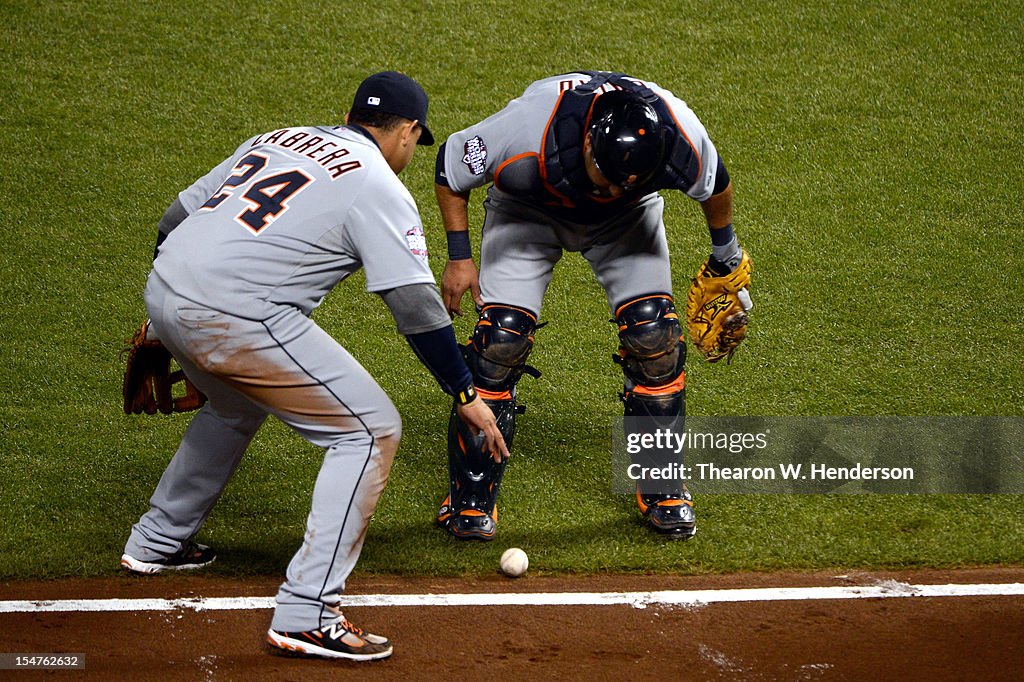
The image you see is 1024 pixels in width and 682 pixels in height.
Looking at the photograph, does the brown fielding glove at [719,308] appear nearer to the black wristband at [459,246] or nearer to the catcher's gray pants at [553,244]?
the catcher's gray pants at [553,244]

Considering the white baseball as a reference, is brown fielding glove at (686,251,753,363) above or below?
above

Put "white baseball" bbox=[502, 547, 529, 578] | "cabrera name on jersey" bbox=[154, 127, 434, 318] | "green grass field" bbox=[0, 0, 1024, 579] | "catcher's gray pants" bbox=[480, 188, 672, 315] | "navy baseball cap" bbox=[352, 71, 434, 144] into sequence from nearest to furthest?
"cabrera name on jersey" bbox=[154, 127, 434, 318] < "navy baseball cap" bbox=[352, 71, 434, 144] < "white baseball" bbox=[502, 547, 529, 578] < "catcher's gray pants" bbox=[480, 188, 672, 315] < "green grass field" bbox=[0, 0, 1024, 579]

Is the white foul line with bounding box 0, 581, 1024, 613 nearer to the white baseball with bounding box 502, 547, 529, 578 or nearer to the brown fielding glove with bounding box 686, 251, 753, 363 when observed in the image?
the white baseball with bounding box 502, 547, 529, 578

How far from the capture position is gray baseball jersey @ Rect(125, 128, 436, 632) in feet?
14.0

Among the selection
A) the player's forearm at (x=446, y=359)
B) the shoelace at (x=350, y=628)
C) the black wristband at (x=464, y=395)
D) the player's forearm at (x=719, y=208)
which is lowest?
the shoelace at (x=350, y=628)

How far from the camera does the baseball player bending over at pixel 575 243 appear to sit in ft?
16.5

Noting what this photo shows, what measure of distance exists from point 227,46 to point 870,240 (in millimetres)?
5405

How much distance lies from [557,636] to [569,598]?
314mm

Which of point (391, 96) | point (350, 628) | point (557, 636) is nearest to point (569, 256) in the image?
point (391, 96)

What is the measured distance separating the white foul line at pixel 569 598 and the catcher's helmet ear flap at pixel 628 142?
5.50 feet

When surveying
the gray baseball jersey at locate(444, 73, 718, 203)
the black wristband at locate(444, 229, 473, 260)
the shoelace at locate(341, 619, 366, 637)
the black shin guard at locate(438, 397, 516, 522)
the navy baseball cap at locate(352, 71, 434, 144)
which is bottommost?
the shoelace at locate(341, 619, 366, 637)

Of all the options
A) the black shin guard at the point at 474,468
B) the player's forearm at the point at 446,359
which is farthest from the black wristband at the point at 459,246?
the player's forearm at the point at 446,359

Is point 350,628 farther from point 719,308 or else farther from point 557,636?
point 719,308

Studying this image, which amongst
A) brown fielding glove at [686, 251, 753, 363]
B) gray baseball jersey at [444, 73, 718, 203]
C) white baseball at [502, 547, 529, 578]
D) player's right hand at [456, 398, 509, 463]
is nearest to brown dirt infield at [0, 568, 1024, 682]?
white baseball at [502, 547, 529, 578]
